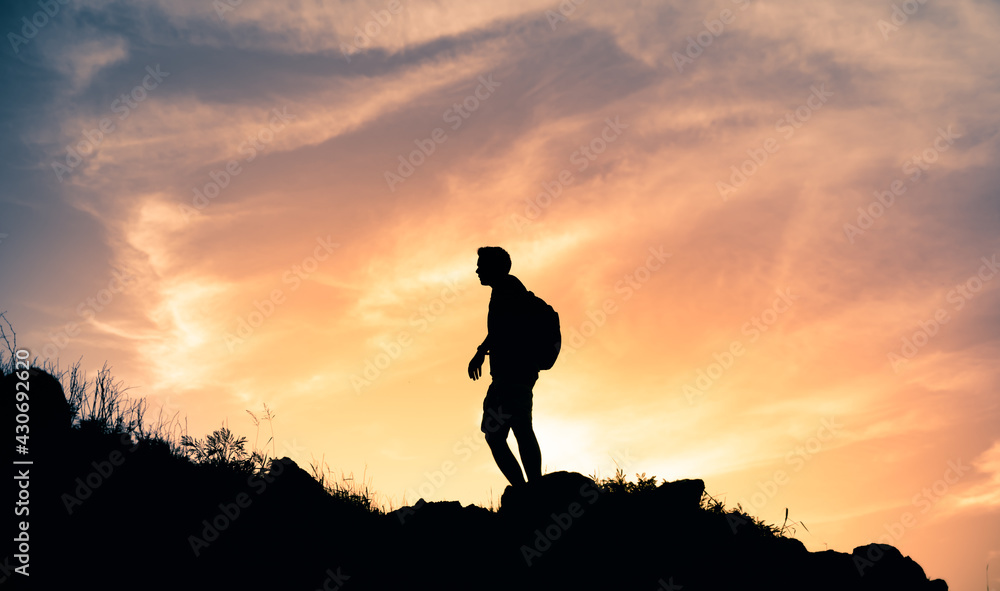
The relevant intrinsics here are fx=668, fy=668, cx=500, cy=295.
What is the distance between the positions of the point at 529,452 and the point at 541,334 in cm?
137

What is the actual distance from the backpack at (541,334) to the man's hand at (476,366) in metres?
0.59

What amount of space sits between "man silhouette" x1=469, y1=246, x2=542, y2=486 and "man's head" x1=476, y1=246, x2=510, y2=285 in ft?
0.62

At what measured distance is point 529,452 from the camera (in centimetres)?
775

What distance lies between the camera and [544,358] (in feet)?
25.7

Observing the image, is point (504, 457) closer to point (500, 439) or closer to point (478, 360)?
point (500, 439)

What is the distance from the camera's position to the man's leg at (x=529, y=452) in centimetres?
771

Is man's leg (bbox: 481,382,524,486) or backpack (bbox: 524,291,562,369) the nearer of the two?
man's leg (bbox: 481,382,524,486)

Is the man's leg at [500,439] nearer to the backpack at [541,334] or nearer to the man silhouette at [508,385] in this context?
the man silhouette at [508,385]

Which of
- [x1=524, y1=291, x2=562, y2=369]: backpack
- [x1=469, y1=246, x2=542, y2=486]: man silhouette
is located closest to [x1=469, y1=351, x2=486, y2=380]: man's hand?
[x1=469, y1=246, x2=542, y2=486]: man silhouette

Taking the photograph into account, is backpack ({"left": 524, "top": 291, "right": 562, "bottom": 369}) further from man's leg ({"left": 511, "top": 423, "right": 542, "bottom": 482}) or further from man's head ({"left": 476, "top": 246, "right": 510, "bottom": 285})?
man's leg ({"left": 511, "top": 423, "right": 542, "bottom": 482})

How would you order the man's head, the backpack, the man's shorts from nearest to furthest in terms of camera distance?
the man's shorts, the backpack, the man's head

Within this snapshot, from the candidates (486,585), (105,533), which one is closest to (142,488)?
(105,533)

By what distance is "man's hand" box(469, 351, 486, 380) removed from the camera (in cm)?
784

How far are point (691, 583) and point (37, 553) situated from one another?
6.34 m
